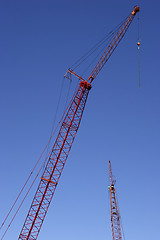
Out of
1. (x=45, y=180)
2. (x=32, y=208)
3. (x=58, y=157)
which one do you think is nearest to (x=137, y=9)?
(x=58, y=157)

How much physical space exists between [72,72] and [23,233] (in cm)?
2934

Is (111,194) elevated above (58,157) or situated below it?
above

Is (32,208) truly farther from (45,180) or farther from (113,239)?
(113,239)

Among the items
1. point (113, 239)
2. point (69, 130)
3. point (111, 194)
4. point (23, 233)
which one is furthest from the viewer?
point (111, 194)

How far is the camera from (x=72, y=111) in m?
51.6

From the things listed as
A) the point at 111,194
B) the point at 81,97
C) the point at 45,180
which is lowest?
the point at 45,180

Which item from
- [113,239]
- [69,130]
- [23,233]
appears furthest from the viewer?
[113,239]

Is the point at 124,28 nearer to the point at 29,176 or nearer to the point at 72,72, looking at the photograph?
the point at 72,72

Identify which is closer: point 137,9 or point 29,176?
point 29,176

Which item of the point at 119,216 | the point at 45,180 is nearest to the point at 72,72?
the point at 45,180

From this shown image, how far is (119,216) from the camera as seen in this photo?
212 ft

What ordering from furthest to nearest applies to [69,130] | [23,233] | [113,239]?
[113,239] → [69,130] → [23,233]

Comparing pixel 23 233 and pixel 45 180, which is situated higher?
pixel 45 180

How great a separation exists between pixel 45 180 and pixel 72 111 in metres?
13.1
